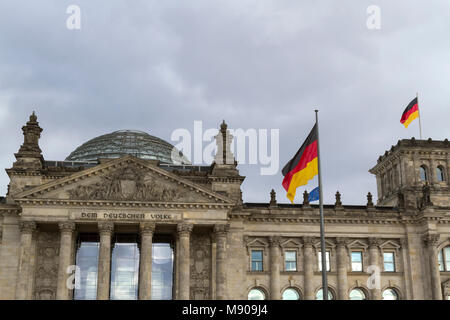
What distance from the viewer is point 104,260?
52719 millimetres

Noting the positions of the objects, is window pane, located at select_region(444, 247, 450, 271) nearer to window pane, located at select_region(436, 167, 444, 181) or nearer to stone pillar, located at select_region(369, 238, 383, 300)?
stone pillar, located at select_region(369, 238, 383, 300)

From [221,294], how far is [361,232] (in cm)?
1680

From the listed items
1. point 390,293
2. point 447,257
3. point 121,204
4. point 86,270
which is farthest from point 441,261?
point 86,270

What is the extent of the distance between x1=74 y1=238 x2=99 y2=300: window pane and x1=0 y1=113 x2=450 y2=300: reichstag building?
93 mm

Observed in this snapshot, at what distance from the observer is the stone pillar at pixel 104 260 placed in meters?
51.8

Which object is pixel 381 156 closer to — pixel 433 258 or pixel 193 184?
pixel 433 258

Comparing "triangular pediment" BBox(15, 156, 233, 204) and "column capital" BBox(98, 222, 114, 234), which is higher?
"triangular pediment" BBox(15, 156, 233, 204)

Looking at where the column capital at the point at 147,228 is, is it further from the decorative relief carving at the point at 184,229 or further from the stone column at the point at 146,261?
the decorative relief carving at the point at 184,229

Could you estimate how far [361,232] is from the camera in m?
61.5

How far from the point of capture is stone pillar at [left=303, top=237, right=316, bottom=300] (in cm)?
5866

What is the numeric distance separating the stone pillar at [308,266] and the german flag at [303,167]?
24.5 metres

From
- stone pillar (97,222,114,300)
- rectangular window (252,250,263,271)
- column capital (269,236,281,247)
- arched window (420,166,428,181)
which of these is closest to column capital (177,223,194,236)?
stone pillar (97,222,114,300)

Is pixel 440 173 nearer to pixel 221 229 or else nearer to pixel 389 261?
pixel 389 261

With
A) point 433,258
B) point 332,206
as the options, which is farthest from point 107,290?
point 433,258
